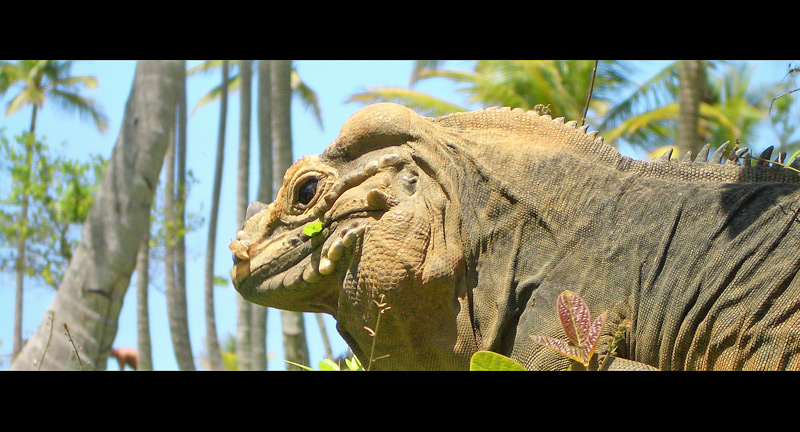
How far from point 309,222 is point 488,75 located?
67.2 feet

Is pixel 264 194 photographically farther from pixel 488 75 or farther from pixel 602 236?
pixel 602 236

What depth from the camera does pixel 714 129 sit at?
2417cm

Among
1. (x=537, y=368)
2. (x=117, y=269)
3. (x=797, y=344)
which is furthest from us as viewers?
(x=117, y=269)

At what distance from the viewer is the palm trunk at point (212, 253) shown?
69.5ft

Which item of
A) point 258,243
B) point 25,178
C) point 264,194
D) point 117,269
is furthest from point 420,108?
point 258,243

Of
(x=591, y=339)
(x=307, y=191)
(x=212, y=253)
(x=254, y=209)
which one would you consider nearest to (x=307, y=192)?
(x=307, y=191)

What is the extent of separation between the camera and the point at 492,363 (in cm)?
277

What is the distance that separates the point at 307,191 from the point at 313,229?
0.95 feet

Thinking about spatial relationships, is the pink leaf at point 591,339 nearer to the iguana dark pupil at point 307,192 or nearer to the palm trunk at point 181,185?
the iguana dark pupil at point 307,192

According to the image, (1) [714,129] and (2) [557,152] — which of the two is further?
(1) [714,129]

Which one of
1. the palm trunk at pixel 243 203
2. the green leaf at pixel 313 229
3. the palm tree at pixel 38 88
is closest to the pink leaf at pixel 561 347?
the green leaf at pixel 313 229

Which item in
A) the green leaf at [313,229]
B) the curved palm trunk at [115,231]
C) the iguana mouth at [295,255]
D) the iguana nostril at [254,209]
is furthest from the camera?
the curved palm trunk at [115,231]

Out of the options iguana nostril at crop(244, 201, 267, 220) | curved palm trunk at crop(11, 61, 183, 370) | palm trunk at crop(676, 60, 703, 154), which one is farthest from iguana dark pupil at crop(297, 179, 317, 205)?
palm trunk at crop(676, 60, 703, 154)

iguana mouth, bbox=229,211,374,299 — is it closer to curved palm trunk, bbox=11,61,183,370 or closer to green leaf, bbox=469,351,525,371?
green leaf, bbox=469,351,525,371
